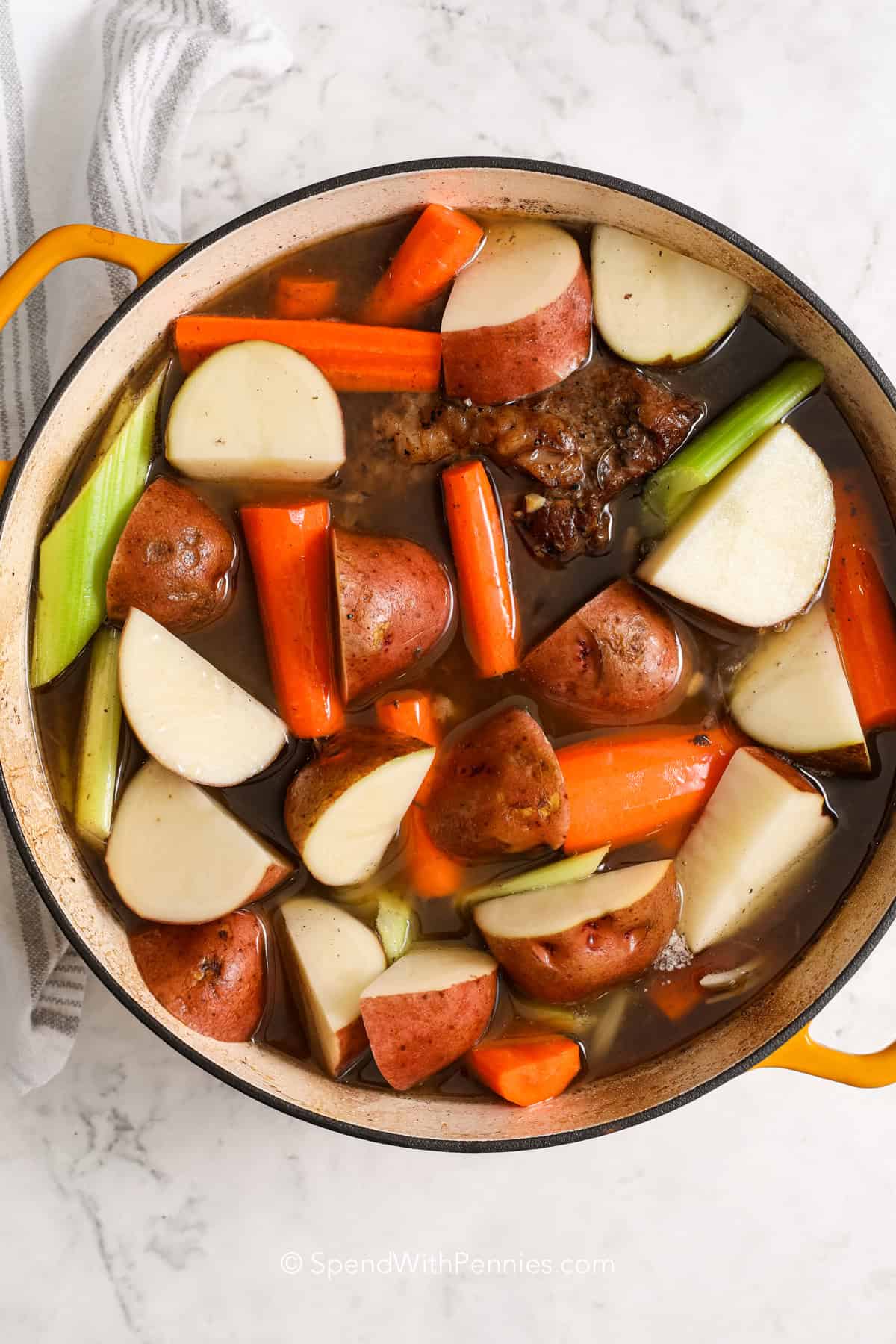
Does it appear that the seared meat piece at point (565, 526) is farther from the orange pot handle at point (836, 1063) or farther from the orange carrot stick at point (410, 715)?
the orange pot handle at point (836, 1063)

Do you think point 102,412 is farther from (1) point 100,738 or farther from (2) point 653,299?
(2) point 653,299

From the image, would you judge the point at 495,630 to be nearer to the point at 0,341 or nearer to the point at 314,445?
the point at 314,445

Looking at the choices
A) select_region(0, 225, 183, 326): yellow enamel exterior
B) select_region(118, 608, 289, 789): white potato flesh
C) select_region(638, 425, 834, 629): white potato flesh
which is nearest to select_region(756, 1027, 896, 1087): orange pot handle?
select_region(638, 425, 834, 629): white potato flesh

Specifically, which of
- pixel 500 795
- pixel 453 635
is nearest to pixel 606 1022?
pixel 500 795

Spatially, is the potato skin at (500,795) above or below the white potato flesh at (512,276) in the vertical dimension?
below

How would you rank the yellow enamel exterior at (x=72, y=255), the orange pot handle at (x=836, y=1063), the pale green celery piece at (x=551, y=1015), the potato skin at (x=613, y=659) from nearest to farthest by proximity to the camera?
the yellow enamel exterior at (x=72, y=255) < the orange pot handle at (x=836, y=1063) < the potato skin at (x=613, y=659) < the pale green celery piece at (x=551, y=1015)

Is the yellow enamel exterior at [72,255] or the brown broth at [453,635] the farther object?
the brown broth at [453,635]

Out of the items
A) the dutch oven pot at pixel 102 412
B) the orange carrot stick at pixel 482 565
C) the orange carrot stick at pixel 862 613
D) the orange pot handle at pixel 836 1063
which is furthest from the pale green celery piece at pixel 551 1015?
the orange carrot stick at pixel 862 613
